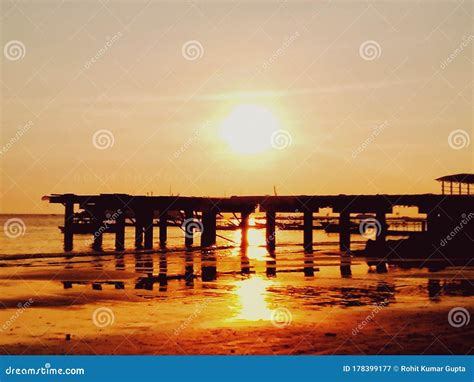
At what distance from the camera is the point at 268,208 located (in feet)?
173

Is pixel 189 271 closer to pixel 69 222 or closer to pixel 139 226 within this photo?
pixel 69 222

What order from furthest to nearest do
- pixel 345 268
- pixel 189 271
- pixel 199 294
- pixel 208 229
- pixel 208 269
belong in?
pixel 208 229 → pixel 208 269 → pixel 345 268 → pixel 189 271 → pixel 199 294

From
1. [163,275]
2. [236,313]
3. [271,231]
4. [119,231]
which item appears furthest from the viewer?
[271,231]

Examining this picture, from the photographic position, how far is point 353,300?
20328 mm

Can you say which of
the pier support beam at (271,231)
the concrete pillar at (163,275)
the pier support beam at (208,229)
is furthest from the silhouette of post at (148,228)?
the concrete pillar at (163,275)

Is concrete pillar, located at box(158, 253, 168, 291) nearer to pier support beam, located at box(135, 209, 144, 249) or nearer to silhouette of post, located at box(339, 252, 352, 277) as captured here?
silhouette of post, located at box(339, 252, 352, 277)

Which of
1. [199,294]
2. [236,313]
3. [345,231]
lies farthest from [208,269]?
[345,231]

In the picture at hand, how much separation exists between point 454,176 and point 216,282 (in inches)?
1054

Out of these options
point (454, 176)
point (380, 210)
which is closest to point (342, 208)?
point (380, 210)

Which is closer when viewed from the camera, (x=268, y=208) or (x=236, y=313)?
(x=236, y=313)

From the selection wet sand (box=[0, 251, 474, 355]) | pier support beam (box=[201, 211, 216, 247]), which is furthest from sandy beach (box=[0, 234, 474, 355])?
pier support beam (box=[201, 211, 216, 247])

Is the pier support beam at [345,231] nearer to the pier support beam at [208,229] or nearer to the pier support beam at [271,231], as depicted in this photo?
the pier support beam at [271,231]

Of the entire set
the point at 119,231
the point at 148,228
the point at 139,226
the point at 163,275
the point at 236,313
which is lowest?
the point at 236,313

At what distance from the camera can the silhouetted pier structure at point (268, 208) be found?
45.0 meters
